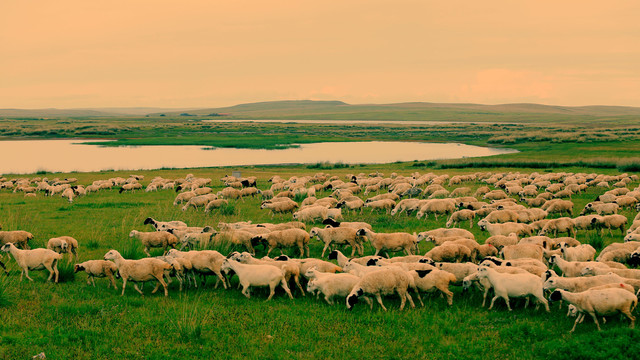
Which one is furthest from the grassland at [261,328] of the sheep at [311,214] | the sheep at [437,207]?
the sheep at [437,207]

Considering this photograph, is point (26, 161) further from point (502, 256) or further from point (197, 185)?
point (502, 256)

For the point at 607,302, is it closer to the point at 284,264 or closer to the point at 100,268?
the point at 284,264

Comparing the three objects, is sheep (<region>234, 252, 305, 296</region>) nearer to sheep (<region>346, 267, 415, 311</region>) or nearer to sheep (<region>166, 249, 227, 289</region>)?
sheep (<region>166, 249, 227, 289</region>)

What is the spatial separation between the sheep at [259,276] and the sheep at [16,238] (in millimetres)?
8059

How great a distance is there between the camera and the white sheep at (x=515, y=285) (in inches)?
403

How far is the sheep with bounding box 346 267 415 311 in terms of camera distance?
10.5m

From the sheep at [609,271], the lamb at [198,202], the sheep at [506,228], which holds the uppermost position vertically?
the sheep at [609,271]

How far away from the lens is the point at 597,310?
9.14m

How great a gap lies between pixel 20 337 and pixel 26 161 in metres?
61.3

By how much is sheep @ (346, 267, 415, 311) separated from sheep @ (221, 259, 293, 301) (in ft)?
5.83

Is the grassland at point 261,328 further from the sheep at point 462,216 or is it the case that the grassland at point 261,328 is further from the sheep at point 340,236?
the sheep at point 462,216

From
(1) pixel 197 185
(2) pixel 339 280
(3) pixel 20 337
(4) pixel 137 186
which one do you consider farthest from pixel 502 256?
(4) pixel 137 186

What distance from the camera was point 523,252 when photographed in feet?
44.4

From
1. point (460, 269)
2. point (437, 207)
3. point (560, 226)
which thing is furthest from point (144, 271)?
point (560, 226)
